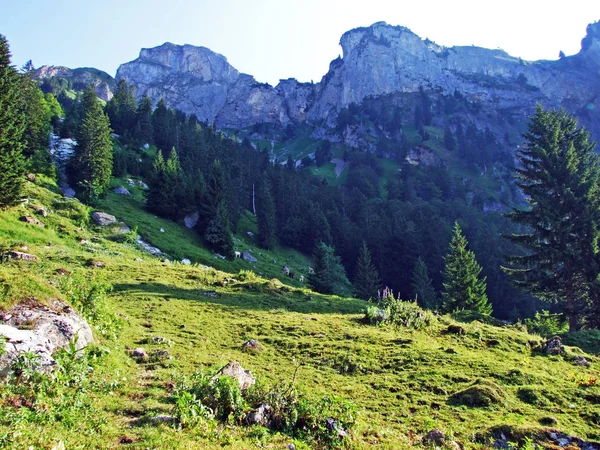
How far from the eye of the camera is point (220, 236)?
5744 centimetres

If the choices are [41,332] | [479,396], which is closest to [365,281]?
→ [479,396]

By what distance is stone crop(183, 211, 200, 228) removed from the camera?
61850 millimetres

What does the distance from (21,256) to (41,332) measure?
1755cm

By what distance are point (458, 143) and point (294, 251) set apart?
121 metres

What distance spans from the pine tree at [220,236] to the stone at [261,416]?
47.6 m

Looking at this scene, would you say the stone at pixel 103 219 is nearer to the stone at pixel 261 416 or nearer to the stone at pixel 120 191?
the stone at pixel 120 191

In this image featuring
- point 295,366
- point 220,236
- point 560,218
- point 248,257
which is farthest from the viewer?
point 248,257

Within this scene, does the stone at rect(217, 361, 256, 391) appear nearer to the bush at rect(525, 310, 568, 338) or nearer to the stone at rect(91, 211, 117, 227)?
the bush at rect(525, 310, 568, 338)

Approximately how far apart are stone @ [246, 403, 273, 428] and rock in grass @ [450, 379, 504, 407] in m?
6.07

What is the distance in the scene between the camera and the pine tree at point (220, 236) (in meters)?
56.7

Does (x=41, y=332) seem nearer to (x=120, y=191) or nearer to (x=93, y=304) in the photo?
(x=93, y=304)

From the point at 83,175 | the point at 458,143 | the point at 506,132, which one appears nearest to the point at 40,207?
the point at 83,175

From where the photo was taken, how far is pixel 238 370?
10.8 metres

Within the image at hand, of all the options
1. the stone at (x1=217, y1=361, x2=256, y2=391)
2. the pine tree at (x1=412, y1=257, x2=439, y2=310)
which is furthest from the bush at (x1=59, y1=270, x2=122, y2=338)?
the pine tree at (x1=412, y1=257, x2=439, y2=310)
